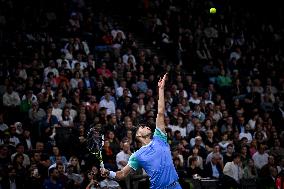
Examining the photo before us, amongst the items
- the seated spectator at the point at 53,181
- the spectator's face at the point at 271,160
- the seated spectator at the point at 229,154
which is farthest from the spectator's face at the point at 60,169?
the spectator's face at the point at 271,160

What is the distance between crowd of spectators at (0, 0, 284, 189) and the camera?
49.9 feet

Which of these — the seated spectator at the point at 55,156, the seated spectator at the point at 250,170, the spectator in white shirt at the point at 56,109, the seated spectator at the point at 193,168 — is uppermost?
the spectator in white shirt at the point at 56,109

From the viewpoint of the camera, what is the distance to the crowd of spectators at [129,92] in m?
15.2

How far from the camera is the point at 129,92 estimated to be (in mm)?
18812

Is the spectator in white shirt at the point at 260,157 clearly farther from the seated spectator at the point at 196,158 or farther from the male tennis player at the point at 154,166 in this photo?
the male tennis player at the point at 154,166

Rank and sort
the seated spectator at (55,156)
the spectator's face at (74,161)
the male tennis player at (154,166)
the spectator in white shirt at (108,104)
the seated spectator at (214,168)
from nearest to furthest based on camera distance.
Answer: the male tennis player at (154,166), the spectator's face at (74,161), the seated spectator at (55,156), the seated spectator at (214,168), the spectator in white shirt at (108,104)

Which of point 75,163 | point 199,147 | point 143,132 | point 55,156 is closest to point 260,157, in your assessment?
point 199,147

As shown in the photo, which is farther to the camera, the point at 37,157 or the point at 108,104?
the point at 108,104

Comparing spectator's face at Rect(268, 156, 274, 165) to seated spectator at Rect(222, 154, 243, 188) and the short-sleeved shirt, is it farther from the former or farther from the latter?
the short-sleeved shirt

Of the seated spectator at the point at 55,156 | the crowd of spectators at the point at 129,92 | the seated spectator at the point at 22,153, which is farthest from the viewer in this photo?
the crowd of spectators at the point at 129,92

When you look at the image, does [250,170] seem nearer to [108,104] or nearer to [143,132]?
[108,104]

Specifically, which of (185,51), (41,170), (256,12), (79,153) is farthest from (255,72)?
(41,170)

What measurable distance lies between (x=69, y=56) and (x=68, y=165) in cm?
576

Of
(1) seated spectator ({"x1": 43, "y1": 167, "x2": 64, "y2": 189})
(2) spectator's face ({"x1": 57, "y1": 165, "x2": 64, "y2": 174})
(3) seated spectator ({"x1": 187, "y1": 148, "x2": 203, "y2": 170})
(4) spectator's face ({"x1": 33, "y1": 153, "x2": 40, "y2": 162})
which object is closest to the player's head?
(1) seated spectator ({"x1": 43, "y1": 167, "x2": 64, "y2": 189})
